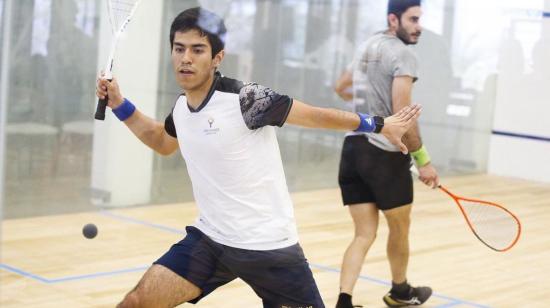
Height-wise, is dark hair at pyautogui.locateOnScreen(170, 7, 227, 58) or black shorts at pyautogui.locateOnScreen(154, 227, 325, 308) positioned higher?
dark hair at pyautogui.locateOnScreen(170, 7, 227, 58)

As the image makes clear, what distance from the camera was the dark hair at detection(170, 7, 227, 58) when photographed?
2744 millimetres

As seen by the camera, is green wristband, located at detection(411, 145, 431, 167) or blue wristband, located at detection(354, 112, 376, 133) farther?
green wristband, located at detection(411, 145, 431, 167)

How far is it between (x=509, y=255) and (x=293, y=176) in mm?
2285

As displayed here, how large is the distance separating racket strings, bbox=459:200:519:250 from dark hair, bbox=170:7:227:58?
1.33m

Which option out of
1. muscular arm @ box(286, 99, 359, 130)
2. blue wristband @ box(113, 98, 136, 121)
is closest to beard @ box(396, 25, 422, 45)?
muscular arm @ box(286, 99, 359, 130)

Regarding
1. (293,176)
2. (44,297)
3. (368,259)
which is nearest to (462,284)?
(368,259)

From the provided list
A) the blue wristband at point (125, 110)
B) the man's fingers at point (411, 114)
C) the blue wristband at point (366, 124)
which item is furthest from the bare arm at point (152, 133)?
the man's fingers at point (411, 114)

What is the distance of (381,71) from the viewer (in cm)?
390

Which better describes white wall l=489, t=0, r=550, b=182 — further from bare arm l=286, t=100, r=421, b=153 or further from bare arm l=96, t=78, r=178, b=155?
bare arm l=96, t=78, r=178, b=155

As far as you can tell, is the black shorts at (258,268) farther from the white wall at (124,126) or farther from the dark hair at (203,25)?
the white wall at (124,126)

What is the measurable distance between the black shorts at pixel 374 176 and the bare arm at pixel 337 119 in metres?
1.04

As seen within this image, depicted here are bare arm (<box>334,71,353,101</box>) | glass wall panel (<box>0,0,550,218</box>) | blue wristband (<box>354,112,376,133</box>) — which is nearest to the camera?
blue wristband (<box>354,112,376,133</box>)

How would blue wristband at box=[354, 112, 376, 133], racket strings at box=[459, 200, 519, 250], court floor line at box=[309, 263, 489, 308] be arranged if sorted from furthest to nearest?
court floor line at box=[309, 263, 489, 308]
racket strings at box=[459, 200, 519, 250]
blue wristband at box=[354, 112, 376, 133]

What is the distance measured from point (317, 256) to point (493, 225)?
159 cm
